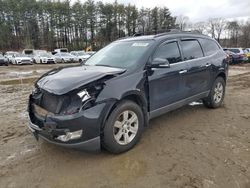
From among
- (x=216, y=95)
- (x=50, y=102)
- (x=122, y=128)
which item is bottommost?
(x=122, y=128)

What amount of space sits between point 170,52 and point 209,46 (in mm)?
1675

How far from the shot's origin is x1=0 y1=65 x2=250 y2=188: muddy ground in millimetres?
2840

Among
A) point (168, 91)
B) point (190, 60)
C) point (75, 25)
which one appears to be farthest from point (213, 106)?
point (75, 25)

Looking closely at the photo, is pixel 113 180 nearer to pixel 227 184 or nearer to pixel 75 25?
pixel 227 184

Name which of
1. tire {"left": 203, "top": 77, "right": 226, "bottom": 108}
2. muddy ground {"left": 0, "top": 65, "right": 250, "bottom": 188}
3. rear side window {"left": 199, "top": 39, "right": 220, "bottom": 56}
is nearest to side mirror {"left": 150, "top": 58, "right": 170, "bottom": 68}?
muddy ground {"left": 0, "top": 65, "right": 250, "bottom": 188}

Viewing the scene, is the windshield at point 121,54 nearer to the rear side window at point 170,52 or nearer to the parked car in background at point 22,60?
the rear side window at point 170,52

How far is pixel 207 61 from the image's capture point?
5086mm

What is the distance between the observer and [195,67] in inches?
184

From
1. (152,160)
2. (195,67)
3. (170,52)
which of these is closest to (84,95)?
(152,160)

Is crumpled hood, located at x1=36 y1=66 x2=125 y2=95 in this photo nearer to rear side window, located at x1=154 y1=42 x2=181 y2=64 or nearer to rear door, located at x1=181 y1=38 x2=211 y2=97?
rear side window, located at x1=154 y1=42 x2=181 y2=64

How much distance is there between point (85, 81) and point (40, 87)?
2.35ft

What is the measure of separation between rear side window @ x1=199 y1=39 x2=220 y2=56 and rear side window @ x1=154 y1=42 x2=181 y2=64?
1.15 meters

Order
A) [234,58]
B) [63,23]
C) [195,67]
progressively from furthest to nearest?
[63,23] → [234,58] → [195,67]

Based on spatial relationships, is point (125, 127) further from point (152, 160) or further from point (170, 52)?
point (170, 52)
